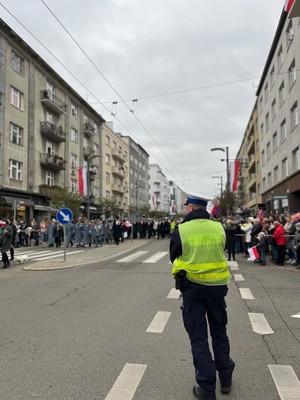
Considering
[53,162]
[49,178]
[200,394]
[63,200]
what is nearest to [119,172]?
[49,178]

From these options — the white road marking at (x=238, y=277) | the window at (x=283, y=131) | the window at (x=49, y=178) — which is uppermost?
the window at (x=283, y=131)

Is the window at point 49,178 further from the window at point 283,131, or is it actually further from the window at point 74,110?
the window at point 283,131

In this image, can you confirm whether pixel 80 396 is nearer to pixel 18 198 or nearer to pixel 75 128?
pixel 18 198

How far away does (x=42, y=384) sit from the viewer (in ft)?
12.3

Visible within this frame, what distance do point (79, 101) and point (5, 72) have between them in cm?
1771

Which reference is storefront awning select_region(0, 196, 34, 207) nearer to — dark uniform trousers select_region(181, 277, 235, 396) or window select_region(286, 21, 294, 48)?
window select_region(286, 21, 294, 48)

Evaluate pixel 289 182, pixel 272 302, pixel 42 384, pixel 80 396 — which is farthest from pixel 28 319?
pixel 289 182

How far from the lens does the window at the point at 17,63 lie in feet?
111

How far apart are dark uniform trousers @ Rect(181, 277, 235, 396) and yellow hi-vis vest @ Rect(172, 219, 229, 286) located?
9 cm

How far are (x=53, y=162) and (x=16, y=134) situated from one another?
6306 millimetres

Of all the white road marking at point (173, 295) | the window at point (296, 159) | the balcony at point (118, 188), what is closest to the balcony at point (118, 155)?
the balcony at point (118, 188)

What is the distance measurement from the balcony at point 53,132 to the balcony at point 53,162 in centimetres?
207

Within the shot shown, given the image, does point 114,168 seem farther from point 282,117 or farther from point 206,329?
point 206,329

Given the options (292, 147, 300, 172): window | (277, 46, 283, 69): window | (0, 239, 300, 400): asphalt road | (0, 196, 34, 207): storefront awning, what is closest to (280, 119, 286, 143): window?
(292, 147, 300, 172): window
